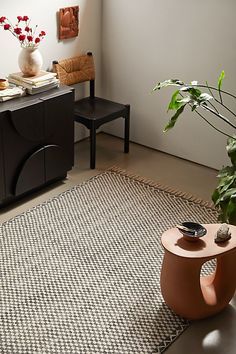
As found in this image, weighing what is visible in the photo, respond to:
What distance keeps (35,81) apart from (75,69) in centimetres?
73

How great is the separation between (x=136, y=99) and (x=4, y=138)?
1.40 metres

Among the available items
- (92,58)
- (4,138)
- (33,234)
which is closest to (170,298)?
(33,234)

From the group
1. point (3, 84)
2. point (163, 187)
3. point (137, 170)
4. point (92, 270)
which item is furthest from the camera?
point (137, 170)

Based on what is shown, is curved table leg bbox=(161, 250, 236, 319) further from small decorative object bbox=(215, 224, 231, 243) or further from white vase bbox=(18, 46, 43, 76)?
white vase bbox=(18, 46, 43, 76)

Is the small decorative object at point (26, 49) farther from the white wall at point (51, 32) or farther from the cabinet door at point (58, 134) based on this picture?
the cabinet door at point (58, 134)

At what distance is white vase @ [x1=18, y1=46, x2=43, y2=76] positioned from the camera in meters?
3.52

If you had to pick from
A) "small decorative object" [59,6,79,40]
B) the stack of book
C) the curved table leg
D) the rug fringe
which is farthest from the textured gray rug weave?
"small decorative object" [59,6,79,40]

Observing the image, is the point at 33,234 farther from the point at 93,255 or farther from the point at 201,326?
the point at 201,326

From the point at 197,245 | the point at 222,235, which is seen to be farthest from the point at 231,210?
the point at 197,245

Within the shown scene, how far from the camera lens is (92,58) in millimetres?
4270

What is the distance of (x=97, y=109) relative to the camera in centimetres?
408

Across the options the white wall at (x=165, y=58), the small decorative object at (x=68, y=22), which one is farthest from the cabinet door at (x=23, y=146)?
the white wall at (x=165, y=58)

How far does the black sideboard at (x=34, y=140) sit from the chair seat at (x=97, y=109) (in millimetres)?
261

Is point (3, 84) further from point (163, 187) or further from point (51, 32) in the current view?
point (163, 187)
